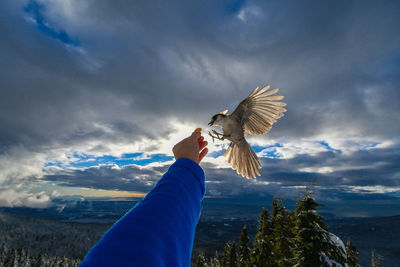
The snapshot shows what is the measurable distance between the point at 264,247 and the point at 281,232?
6.13 ft

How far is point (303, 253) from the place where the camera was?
32.5 ft

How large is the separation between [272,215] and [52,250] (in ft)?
730

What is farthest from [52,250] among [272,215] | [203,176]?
[203,176]

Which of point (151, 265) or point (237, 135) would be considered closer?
point (151, 265)

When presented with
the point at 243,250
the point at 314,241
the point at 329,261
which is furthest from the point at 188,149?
the point at 243,250

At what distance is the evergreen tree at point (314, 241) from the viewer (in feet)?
30.7

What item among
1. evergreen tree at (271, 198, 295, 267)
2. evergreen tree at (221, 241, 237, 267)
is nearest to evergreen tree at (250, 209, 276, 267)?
evergreen tree at (271, 198, 295, 267)

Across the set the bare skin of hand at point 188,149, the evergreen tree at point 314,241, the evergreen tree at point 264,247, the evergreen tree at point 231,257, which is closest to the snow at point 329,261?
the evergreen tree at point 314,241

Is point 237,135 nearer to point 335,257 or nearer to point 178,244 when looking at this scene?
point 178,244

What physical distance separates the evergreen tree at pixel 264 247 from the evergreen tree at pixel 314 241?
6.55 meters

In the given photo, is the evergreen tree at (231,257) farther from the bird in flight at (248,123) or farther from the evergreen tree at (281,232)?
the bird in flight at (248,123)

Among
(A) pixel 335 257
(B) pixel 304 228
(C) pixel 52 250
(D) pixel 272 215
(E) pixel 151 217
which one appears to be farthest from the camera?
(C) pixel 52 250

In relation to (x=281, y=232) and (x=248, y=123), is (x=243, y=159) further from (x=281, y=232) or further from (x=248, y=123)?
(x=281, y=232)

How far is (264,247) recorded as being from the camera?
16.5 metres
